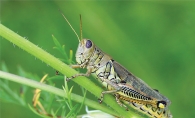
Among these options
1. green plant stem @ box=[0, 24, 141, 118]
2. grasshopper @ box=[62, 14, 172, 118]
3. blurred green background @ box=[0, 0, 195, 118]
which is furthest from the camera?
blurred green background @ box=[0, 0, 195, 118]

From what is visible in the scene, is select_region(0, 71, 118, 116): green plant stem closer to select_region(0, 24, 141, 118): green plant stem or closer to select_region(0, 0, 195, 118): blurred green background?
select_region(0, 24, 141, 118): green plant stem

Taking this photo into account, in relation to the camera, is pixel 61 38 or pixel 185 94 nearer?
pixel 185 94

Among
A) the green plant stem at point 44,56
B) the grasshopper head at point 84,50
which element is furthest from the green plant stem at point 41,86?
the grasshopper head at point 84,50

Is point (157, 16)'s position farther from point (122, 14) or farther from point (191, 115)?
point (191, 115)

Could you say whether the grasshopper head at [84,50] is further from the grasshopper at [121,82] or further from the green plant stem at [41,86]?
the green plant stem at [41,86]

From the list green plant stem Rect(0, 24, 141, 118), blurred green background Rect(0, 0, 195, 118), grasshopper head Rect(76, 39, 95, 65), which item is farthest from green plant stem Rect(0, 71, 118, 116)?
blurred green background Rect(0, 0, 195, 118)

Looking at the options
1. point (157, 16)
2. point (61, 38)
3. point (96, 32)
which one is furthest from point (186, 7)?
point (61, 38)

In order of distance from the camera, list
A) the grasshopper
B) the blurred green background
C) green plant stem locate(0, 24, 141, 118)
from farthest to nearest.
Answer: the blurred green background
the grasshopper
green plant stem locate(0, 24, 141, 118)
